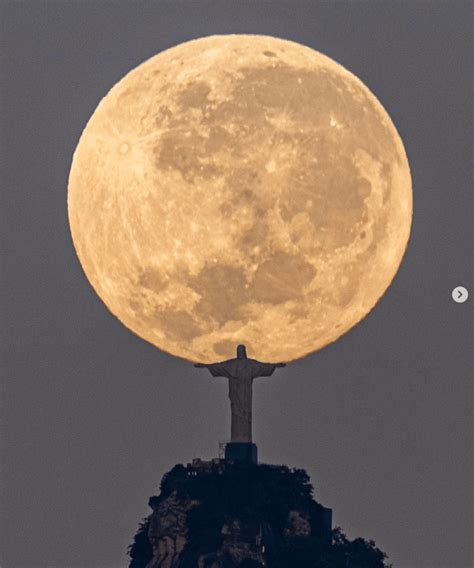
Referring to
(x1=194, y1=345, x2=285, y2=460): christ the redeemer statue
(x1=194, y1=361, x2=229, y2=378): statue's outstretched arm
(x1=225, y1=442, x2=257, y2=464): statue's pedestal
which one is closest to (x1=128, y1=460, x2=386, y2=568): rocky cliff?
(x1=225, y1=442, x2=257, y2=464): statue's pedestal

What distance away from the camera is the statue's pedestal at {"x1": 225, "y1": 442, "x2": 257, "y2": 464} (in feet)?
320

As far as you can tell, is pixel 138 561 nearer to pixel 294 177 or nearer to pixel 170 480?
pixel 170 480

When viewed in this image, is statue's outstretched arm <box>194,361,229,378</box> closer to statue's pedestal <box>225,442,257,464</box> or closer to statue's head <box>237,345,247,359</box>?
statue's head <box>237,345,247,359</box>

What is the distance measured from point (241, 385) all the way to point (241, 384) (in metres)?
0.07

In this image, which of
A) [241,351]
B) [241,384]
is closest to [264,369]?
[241,384]

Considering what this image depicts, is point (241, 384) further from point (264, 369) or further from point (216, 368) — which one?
point (216, 368)

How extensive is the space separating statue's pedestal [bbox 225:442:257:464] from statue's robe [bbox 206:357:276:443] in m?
0.22

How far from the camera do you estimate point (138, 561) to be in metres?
99.0

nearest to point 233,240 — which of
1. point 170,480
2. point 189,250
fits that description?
point 189,250

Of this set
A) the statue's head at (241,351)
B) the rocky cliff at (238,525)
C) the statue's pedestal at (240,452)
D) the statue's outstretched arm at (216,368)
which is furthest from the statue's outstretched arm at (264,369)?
the rocky cliff at (238,525)

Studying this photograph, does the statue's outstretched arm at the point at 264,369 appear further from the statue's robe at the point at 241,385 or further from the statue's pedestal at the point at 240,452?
the statue's pedestal at the point at 240,452

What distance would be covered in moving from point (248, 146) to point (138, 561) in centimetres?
1763

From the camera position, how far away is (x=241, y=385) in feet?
320

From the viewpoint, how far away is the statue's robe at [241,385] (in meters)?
96.8
